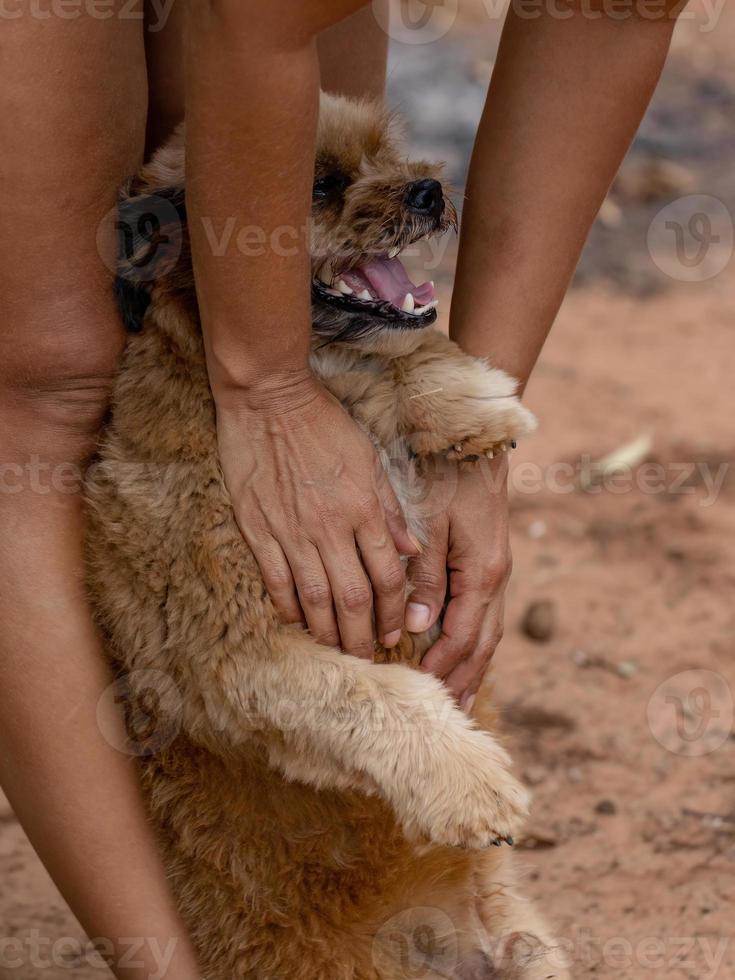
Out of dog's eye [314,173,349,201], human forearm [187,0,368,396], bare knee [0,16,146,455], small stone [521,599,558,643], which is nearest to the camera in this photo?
human forearm [187,0,368,396]

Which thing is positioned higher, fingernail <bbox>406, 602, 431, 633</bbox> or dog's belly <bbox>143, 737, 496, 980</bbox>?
fingernail <bbox>406, 602, 431, 633</bbox>

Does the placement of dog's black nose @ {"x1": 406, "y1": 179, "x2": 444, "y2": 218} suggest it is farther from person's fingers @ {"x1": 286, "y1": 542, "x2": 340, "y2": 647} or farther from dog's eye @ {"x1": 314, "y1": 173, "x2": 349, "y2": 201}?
person's fingers @ {"x1": 286, "y1": 542, "x2": 340, "y2": 647}

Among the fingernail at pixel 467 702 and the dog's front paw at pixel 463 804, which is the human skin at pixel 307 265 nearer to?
the fingernail at pixel 467 702

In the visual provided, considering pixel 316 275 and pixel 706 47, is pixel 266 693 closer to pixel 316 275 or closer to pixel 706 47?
pixel 316 275

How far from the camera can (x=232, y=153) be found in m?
1.87

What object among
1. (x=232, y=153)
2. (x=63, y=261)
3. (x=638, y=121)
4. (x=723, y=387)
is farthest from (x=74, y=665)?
(x=723, y=387)

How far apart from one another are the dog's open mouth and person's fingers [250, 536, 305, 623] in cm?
48

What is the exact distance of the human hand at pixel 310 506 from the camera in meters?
2.16

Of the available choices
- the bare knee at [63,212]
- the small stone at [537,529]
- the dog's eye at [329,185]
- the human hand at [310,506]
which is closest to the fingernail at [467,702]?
the human hand at [310,506]

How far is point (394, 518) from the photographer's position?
229 centimetres

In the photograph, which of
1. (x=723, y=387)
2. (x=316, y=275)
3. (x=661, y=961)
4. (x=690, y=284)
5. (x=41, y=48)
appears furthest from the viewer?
(x=690, y=284)

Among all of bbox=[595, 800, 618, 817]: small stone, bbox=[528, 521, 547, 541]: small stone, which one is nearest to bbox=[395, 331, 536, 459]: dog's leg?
bbox=[595, 800, 618, 817]: small stone

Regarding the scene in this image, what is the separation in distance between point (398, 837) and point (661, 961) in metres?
0.84

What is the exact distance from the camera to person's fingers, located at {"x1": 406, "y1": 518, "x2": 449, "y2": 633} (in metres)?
2.35
